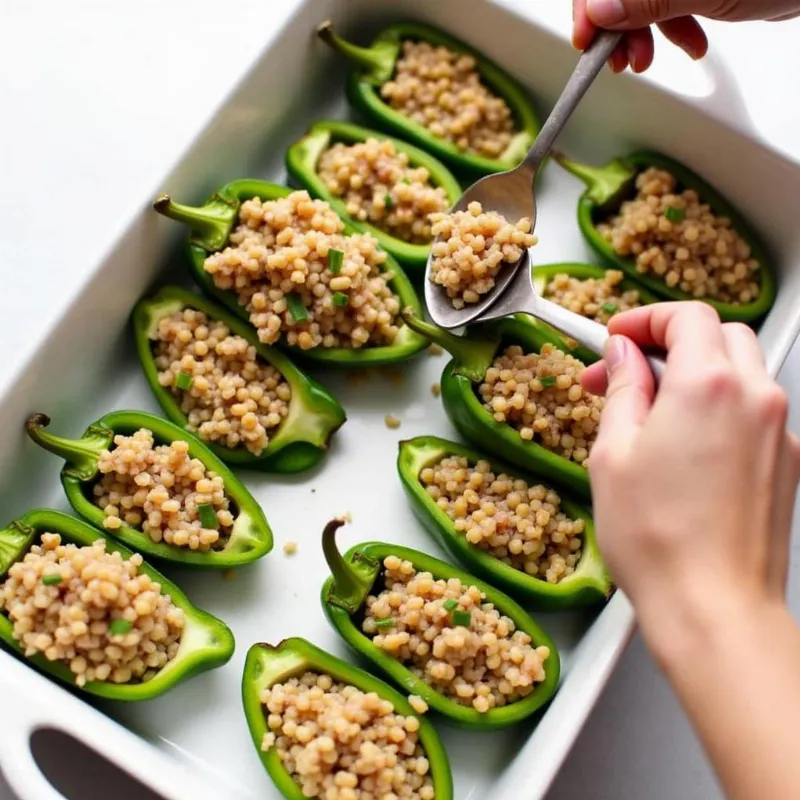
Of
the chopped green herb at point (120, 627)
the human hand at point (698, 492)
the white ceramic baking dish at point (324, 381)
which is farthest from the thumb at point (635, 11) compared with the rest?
the chopped green herb at point (120, 627)

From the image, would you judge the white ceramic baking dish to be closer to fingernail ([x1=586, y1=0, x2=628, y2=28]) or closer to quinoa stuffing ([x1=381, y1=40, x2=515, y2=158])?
quinoa stuffing ([x1=381, y1=40, x2=515, y2=158])

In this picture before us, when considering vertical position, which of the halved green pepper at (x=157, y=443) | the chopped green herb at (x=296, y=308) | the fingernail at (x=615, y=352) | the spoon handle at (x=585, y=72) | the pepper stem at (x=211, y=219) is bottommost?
the halved green pepper at (x=157, y=443)

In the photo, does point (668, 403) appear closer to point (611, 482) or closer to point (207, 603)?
point (611, 482)

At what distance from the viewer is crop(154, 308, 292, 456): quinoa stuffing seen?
2178mm

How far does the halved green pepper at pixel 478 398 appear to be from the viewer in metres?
2.16

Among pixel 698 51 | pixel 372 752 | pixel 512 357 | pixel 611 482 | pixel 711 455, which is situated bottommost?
pixel 372 752

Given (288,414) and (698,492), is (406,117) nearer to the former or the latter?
(288,414)

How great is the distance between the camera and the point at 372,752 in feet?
6.21

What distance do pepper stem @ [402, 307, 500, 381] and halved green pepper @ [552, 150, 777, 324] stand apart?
15.4 inches

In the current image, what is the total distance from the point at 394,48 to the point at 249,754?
5.05 feet

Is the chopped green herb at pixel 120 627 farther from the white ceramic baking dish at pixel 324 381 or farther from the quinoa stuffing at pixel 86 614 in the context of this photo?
the white ceramic baking dish at pixel 324 381

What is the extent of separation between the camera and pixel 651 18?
2.02 metres

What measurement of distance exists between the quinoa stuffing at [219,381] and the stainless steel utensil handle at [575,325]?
0.56 metres

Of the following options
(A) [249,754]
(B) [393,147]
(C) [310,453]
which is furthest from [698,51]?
(A) [249,754]
